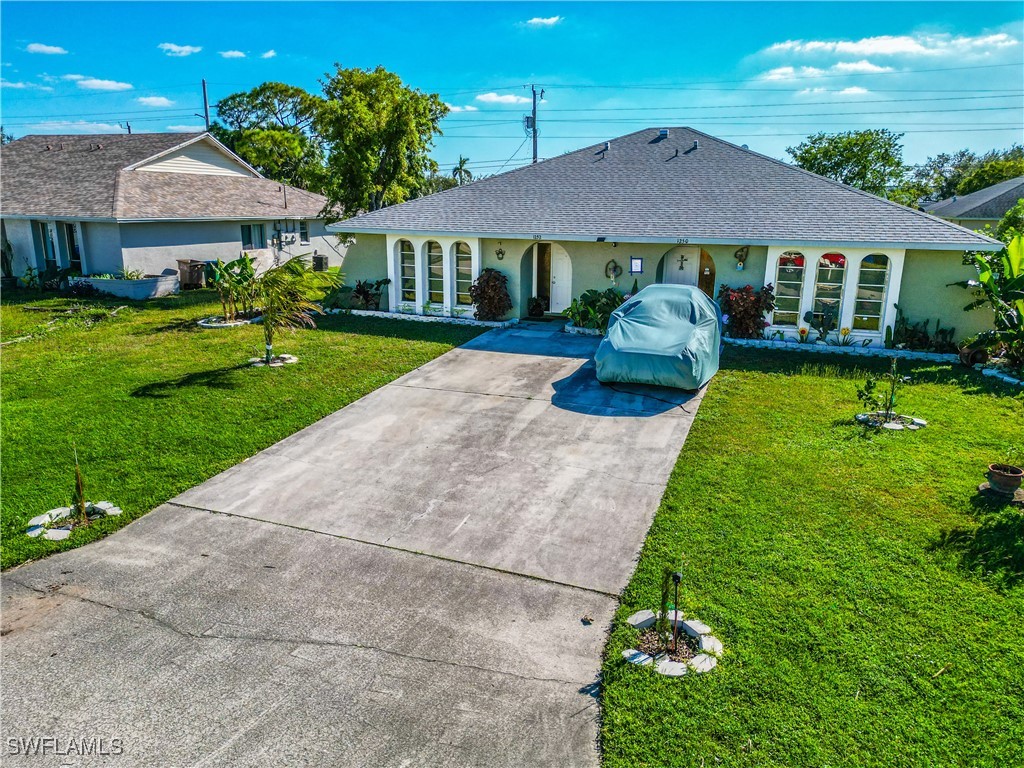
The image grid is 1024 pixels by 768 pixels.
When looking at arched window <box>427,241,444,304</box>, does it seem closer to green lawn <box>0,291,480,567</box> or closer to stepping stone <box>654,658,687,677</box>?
green lawn <box>0,291,480,567</box>

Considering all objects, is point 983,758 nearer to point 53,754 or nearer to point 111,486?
point 53,754

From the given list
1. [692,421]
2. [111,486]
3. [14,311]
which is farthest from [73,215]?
[692,421]

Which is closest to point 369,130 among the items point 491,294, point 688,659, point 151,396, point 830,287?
point 491,294

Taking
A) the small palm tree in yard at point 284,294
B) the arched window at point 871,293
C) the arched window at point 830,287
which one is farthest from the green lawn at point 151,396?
the arched window at point 871,293

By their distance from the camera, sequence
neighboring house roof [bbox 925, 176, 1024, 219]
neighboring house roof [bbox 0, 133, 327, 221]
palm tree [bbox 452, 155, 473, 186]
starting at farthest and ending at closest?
palm tree [bbox 452, 155, 473, 186], neighboring house roof [bbox 925, 176, 1024, 219], neighboring house roof [bbox 0, 133, 327, 221]

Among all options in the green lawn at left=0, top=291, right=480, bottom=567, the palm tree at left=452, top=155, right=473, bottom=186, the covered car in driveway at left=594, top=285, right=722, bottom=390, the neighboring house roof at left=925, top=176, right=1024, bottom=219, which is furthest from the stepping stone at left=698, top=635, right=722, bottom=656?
the palm tree at left=452, top=155, right=473, bottom=186

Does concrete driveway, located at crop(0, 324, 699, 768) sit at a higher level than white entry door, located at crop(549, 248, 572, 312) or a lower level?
lower

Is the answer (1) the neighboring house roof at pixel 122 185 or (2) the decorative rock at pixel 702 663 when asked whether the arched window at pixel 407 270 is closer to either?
(1) the neighboring house roof at pixel 122 185
